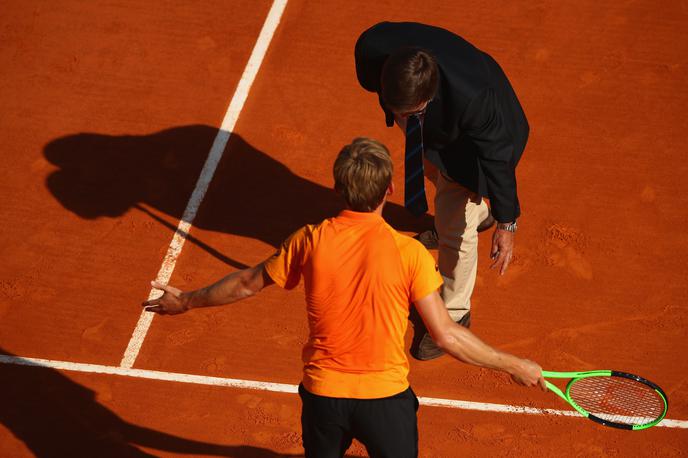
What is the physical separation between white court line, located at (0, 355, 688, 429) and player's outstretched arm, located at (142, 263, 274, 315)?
5.02ft

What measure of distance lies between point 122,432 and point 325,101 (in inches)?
150

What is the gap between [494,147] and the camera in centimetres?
512

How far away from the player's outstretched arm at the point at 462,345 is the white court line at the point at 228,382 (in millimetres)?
1580

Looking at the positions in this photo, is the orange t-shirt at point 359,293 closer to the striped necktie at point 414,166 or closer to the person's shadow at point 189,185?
the striped necktie at point 414,166

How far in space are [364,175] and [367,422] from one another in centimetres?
133

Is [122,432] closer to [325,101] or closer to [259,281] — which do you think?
[259,281]

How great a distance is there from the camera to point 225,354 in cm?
630

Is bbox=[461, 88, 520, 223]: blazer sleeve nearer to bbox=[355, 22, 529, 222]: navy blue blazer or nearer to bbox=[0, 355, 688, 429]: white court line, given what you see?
bbox=[355, 22, 529, 222]: navy blue blazer

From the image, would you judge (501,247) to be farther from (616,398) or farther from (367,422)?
(367,422)

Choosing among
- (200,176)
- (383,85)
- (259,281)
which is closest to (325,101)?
(200,176)

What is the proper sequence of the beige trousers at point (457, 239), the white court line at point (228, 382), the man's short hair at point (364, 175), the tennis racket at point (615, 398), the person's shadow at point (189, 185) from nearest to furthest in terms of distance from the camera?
the man's short hair at point (364, 175), the tennis racket at point (615, 398), the beige trousers at point (457, 239), the white court line at point (228, 382), the person's shadow at point (189, 185)

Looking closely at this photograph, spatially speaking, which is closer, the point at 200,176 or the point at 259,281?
the point at 259,281

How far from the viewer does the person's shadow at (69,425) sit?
5.82 m

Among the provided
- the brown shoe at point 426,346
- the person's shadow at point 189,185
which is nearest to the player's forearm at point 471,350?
the brown shoe at point 426,346
